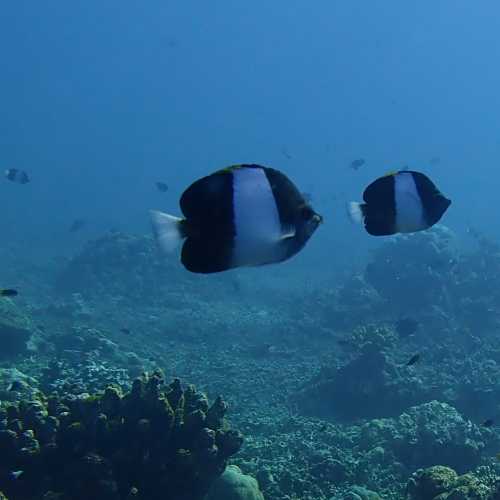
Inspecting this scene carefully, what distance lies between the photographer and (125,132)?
603 ft

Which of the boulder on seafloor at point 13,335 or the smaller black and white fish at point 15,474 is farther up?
the smaller black and white fish at point 15,474

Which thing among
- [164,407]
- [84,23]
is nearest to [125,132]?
[84,23]

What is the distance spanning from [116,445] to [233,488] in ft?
5.71

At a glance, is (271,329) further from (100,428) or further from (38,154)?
(38,154)

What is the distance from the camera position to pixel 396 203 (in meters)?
3.37

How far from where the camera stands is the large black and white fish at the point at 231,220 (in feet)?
7.36

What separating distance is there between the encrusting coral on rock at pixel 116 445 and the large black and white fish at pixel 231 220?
413 cm

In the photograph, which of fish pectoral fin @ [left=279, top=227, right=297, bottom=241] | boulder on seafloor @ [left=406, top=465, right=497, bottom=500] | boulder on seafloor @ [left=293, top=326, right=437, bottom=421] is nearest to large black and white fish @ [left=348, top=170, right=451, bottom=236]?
fish pectoral fin @ [left=279, top=227, right=297, bottom=241]

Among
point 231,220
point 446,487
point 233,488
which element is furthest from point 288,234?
point 233,488

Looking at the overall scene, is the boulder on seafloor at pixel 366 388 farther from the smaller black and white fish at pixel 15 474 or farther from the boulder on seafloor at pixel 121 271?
the boulder on seafloor at pixel 121 271

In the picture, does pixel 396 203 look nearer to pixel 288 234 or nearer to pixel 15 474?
pixel 288 234

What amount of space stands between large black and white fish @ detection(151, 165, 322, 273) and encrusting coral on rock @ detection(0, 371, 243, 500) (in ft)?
13.5

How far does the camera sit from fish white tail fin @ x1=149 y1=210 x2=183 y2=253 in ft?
7.40

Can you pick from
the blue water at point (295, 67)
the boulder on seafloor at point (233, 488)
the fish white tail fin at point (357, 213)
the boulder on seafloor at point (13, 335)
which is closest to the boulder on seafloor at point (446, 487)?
the boulder on seafloor at point (233, 488)
